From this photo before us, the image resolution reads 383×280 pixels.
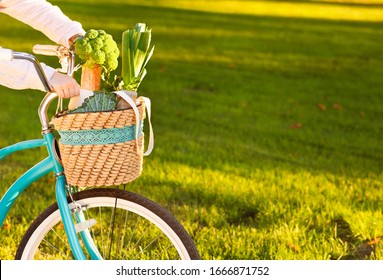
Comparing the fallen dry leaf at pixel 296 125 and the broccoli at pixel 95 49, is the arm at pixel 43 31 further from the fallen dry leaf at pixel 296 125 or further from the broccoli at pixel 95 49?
the fallen dry leaf at pixel 296 125

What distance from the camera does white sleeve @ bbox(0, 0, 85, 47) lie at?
10.2ft

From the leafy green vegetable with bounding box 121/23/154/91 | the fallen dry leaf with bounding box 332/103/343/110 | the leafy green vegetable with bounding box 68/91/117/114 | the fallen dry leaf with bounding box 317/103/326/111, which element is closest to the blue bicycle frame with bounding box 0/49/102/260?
the leafy green vegetable with bounding box 68/91/117/114

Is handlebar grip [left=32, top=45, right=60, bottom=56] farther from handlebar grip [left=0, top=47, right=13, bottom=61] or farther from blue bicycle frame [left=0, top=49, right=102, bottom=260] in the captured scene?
handlebar grip [left=0, top=47, right=13, bottom=61]

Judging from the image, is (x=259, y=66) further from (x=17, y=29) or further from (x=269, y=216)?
(x=269, y=216)

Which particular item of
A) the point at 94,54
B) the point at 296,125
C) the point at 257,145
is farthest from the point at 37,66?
the point at 296,125

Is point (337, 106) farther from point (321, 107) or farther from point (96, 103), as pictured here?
point (96, 103)

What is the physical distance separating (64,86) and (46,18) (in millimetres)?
463

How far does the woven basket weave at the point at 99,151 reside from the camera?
9.13 ft

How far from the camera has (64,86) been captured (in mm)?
2820

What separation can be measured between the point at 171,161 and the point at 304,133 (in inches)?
77.6

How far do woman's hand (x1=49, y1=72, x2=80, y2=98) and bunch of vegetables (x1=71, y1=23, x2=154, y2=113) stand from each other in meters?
0.06

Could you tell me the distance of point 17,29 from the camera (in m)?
16.5

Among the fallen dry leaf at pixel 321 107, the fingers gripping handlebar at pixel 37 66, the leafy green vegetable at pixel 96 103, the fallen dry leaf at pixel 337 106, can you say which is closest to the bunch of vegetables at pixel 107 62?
the leafy green vegetable at pixel 96 103

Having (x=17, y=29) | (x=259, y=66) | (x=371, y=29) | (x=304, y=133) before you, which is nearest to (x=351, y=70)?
(x=259, y=66)
